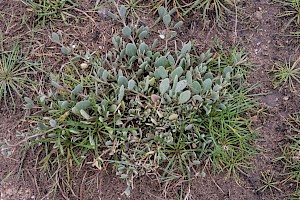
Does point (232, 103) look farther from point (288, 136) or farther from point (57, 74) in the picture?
point (57, 74)

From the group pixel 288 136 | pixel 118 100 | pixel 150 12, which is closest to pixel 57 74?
pixel 118 100

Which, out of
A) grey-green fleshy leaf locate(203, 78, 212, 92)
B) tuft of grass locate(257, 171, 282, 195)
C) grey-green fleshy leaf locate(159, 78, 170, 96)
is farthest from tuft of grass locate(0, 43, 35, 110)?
tuft of grass locate(257, 171, 282, 195)

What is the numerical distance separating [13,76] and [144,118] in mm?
882

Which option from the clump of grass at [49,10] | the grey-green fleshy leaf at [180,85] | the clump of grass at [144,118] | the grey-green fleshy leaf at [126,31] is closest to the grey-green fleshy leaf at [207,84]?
the clump of grass at [144,118]

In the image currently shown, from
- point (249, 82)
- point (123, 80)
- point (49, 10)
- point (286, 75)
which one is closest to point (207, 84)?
point (249, 82)

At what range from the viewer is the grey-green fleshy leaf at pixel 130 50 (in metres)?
2.48

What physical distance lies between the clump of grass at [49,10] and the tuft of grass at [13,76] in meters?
0.26

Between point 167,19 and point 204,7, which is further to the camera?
point 204,7

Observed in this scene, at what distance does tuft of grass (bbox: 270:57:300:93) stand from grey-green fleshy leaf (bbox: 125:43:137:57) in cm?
89

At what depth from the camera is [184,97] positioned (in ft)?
7.71

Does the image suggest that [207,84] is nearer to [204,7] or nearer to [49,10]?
[204,7]

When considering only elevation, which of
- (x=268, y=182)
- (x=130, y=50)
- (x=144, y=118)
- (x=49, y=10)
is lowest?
(x=268, y=182)

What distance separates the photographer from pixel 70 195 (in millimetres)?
2418

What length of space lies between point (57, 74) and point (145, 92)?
1.85 feet
